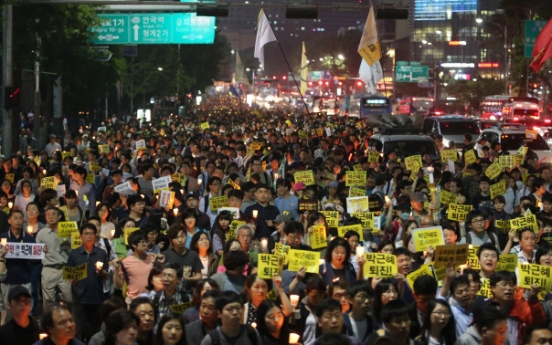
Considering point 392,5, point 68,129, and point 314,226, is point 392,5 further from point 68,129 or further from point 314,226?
point 68,129

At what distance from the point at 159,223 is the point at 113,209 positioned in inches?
54.0

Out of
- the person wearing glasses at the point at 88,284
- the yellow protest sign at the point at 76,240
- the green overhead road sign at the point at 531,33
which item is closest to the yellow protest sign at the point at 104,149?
the yellow protest sign at the point at 76,240

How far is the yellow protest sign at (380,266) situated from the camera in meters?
9.42

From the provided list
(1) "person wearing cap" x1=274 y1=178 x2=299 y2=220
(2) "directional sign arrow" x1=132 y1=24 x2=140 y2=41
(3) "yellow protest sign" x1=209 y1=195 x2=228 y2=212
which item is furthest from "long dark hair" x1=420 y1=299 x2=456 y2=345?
(2) "directional sign arrow" x1=132 y1=24 x2=140 y2=41

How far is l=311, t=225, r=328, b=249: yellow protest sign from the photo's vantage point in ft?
36.6

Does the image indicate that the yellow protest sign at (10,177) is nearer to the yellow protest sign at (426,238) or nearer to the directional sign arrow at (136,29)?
the yellow protest sign at (426,238)

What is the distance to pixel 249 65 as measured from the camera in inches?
7864

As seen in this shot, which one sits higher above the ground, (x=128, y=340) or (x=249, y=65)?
(x=249, y=65)

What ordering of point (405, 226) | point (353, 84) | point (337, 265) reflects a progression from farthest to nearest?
point (353, 84) < point (405, 226) < point (337, 265)

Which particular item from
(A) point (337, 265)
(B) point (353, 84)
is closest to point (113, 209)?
(A) point (337, 265)

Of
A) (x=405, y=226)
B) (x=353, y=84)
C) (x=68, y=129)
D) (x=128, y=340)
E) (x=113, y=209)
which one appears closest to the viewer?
(x=128, y=340)

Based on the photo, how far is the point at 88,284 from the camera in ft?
35.9

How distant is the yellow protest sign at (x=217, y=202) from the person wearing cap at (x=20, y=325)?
5.89 m

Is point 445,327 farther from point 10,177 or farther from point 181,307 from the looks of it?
point 10,177
